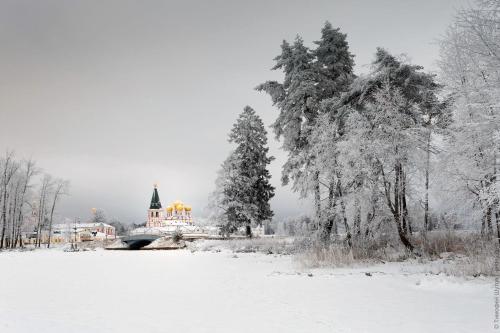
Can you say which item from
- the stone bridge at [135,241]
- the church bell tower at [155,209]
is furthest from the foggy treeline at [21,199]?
the church bell tower at [155,209]

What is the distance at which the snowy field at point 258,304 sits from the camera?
17.8 feet

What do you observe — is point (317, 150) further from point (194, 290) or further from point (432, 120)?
point (194, 290)

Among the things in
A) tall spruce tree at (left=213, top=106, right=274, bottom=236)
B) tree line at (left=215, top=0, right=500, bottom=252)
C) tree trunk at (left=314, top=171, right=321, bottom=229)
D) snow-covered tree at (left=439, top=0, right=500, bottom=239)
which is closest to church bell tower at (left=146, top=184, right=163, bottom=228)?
tall spruce tree at (left=213, top=106, right=274, bottom=236)

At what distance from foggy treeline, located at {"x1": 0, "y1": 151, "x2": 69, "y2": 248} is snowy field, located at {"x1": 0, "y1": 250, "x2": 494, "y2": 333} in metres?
38.3

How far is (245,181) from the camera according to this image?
37562 mm

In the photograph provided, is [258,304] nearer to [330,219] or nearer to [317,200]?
[330,219]

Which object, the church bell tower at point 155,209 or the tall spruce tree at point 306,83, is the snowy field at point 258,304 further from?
the church bell tower at point 155,209

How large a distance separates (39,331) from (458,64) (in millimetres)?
15630

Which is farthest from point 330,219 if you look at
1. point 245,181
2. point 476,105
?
point 245,181

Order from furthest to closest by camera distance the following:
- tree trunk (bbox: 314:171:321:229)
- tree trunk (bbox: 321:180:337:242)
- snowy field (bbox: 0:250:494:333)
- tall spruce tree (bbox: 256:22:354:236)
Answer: tall spruce tree (bbox: 256:22:354:236) → tree trunk (bbox: 314:171:321:229) → tree trunk (bbox: 321:180:337:242) → snowy field (bbox: 0:250:494:333)

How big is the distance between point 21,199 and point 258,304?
46.7 m

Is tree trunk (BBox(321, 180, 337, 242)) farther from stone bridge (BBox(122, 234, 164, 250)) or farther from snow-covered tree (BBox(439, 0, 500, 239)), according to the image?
stone bridge (BBox(122, 234, 164, 250))

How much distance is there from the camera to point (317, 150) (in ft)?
59.5

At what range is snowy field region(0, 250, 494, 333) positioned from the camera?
542 cm
